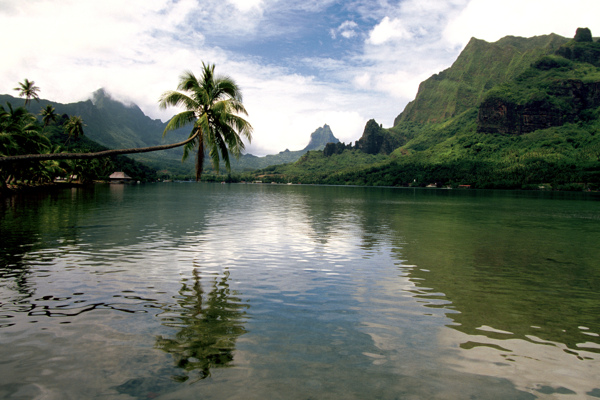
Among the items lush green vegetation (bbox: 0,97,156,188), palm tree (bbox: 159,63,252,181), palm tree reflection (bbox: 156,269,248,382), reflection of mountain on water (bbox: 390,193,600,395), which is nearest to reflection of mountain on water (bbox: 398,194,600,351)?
reflection of mountain on water (bbox: 390,193,600,395)

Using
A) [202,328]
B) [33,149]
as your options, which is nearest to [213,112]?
[202,328]

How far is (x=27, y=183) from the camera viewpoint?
94125 mm

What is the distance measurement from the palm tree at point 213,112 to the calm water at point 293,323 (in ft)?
20.5

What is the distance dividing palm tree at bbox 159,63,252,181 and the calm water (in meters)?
6.24

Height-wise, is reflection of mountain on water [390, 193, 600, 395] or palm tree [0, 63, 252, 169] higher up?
palm tree [0, 63, 252, 169]

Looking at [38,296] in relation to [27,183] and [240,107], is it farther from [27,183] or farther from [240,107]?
[27,183]

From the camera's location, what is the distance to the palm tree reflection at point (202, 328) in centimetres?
729

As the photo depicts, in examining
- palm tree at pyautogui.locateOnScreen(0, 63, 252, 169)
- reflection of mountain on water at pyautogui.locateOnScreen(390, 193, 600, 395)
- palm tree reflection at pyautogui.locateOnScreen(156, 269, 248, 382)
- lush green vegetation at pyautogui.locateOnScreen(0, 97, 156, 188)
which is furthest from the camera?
lush green vegetation at pyautogui.locateOnScreen(0, 97, 156, 188)

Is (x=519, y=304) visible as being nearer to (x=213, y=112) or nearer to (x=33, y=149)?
(x=213, y=112)

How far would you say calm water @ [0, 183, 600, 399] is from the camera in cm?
660

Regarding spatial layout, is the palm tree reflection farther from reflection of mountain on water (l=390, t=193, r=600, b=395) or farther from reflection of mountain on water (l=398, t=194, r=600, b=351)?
reflection of mountain on water (l=398, t=194, r=600, b=351)

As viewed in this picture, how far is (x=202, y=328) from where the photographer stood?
9.02 m

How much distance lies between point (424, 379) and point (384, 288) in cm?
686

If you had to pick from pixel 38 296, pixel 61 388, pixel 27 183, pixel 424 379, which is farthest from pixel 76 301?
pixel 27 183
